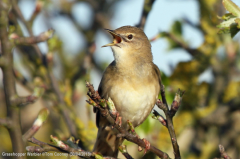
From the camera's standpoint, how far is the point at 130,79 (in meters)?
3.53

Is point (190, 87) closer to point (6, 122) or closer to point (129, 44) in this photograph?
point (129, 44)

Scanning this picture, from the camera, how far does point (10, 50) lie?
1839mm

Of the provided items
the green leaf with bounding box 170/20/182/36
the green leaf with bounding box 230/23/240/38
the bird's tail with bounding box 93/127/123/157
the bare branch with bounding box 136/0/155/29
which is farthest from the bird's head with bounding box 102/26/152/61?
the green leaf with bounding box 230/23/240/38

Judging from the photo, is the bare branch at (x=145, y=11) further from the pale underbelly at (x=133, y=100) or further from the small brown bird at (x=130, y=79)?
the pale underbelly at (x=133, y=100)

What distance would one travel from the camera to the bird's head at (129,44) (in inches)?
143

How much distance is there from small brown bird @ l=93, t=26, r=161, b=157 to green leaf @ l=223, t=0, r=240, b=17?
5.03 feet

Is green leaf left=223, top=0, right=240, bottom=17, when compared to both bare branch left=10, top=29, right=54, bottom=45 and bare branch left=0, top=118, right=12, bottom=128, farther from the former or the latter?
bare branch left=0, top=118, right=12, bottom=128

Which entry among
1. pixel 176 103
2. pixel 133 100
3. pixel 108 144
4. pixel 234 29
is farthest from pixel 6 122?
pixel 108 144

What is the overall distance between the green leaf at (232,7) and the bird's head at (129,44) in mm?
1603

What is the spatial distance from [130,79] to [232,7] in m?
1.57

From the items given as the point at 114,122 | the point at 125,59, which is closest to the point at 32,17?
the point at 125,59

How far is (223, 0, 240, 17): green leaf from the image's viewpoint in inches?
83.6

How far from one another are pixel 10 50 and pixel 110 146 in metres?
2.55

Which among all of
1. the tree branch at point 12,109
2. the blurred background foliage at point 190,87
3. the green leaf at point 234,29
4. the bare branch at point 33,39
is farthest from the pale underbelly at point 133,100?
the tree branch at point 12,109
